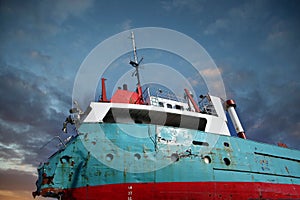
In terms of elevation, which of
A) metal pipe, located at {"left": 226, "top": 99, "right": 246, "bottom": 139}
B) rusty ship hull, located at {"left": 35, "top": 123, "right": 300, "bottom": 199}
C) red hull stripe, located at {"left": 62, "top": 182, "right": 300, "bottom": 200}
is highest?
metal pipe, located at {"left": 226, "top": 99, "right": 246, "bottom": 139}

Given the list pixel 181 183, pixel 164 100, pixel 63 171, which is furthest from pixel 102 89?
pixel 181 183

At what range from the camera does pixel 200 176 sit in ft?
32.2

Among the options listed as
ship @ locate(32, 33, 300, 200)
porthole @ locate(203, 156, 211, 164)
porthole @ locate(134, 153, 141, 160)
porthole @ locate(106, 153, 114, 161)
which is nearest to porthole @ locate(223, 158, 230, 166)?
ship @ locate(32, 33, 300, 200)

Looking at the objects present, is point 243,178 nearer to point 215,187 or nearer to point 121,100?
point 215,187

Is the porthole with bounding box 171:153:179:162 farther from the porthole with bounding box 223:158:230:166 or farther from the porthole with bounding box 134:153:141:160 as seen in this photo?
the porthole with bounding box 223:158:230:166

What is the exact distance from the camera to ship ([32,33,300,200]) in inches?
345

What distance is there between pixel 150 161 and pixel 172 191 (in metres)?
1.63

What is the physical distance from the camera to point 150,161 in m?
9.34

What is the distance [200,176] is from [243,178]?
308cm

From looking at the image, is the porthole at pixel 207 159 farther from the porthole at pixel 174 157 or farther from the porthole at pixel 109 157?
the porthole at pixel 109 157

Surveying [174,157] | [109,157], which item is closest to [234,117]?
[174,157]

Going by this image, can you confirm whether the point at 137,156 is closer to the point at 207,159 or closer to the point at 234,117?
the point at 207,159

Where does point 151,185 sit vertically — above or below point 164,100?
below

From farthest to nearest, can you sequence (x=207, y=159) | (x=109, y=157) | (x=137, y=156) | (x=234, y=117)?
(x=234, y=117)
(x=207, y=159)
(x=137, y=156)
(x=109, y=157)
